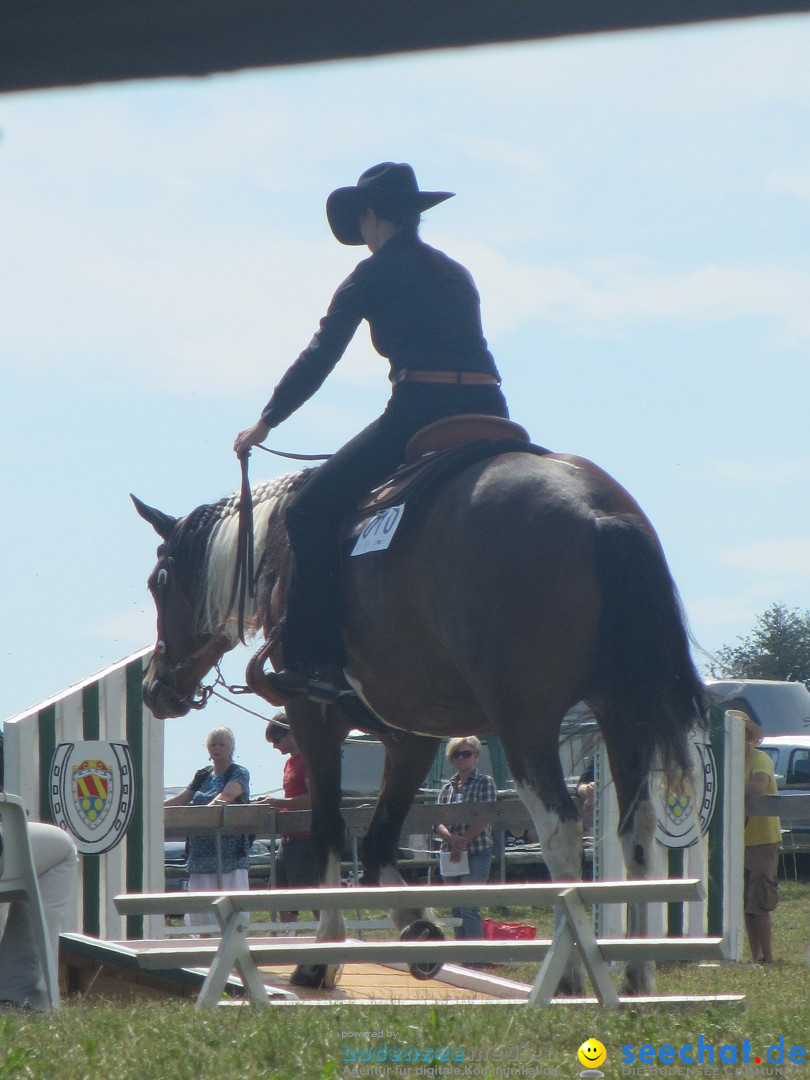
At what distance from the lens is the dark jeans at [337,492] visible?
5973 millimetres

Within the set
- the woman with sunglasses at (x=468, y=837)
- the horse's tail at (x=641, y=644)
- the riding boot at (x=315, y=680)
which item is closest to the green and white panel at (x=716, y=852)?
the woman with sunglasses at (x=468, y=837)

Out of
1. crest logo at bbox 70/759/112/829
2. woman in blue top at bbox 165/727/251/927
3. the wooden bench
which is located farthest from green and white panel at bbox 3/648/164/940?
the wooden bench

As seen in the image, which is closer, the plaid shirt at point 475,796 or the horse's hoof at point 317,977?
the horse's hoof at point 317,977

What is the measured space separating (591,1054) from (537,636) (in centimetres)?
179

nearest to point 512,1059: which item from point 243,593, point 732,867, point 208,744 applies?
point 243,593

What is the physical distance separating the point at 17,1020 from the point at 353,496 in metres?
2.67

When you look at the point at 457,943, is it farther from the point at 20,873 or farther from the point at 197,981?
the point at 197,981

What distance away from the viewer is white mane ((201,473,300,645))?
274 inches

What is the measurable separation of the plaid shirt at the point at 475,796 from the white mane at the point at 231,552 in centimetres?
461

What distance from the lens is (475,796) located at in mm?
11672

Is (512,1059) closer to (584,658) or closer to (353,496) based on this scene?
(584,658)

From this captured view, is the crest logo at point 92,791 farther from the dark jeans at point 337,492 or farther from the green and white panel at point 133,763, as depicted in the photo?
the dark jeans at point 337,492

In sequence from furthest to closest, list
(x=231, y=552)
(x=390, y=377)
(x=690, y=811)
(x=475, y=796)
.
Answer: (x=475, y=796) → (x=690, y=811) → (x=231, y=552) → (x=390, y=377)

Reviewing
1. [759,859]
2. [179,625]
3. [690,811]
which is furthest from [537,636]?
[759,859]
